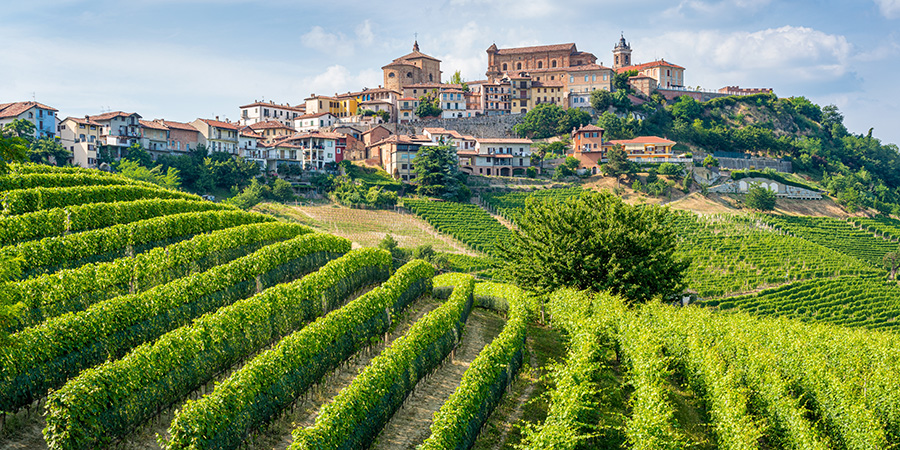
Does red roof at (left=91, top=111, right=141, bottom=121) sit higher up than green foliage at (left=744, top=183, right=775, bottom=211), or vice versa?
A: red roof at (left=91, top=111, right=141, bottom=121)

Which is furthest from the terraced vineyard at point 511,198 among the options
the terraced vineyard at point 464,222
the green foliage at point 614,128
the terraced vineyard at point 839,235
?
the terraced vineyard at point 839,235

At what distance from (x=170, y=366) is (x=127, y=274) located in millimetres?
7811

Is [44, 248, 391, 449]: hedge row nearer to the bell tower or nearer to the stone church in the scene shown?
the stone church

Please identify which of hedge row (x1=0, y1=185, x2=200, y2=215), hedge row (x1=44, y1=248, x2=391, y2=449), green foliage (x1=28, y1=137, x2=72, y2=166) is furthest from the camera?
green foliage (x1=28, y1=137, x2=72, y2=166)

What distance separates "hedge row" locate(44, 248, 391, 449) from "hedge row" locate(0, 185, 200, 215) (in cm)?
1365

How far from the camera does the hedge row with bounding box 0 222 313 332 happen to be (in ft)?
68.1

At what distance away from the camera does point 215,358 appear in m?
19.3

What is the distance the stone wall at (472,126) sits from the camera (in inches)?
3964

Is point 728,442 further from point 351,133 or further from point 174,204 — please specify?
point 351,133

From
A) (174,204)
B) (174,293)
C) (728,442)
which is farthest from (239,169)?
(728,442)

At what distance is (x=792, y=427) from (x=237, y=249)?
22373mm

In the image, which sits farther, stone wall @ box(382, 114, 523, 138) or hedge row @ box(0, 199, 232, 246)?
stone wall @ box(382, 114, 523, 138)

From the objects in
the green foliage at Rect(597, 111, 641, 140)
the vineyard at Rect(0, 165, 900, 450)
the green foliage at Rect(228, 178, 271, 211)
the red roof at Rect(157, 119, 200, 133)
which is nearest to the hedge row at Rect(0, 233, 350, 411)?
the vineyard at Rect(0, 165, 900, 450)

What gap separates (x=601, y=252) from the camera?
30.3 meters
